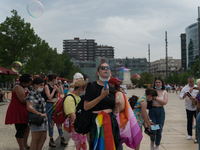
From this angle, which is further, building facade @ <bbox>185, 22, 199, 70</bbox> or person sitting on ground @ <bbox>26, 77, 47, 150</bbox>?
building facade @ <bbox>185, 22, 199, 70</bbox>

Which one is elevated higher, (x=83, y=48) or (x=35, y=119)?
(x=83, y=48)

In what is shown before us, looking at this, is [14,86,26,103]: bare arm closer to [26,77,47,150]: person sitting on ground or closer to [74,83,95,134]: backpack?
[26,77,47,150]: person sitting on ground

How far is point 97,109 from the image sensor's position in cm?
322

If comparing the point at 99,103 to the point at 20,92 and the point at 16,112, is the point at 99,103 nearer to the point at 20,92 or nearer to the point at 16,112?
the point at 20,92

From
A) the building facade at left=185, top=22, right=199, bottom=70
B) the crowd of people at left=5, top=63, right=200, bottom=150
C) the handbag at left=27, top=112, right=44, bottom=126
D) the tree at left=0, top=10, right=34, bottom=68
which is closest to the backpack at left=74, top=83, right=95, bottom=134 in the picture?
the crowd of people at left=5, top=63, right=200, bottom=150

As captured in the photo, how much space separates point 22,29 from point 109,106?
2442cm

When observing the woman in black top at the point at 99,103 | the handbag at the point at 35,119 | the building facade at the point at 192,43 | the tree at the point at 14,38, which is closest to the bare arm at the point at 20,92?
the handbag at the point at 35,119

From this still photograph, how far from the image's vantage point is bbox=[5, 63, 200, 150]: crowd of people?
3.19m

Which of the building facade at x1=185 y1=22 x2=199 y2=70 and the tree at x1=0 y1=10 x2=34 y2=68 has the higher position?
the building facade at x1=185 y1=22 x2=199 y2=70

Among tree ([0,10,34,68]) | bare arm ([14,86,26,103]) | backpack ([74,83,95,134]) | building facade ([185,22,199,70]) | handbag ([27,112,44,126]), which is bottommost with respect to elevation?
handbag ([27,112,44,126])

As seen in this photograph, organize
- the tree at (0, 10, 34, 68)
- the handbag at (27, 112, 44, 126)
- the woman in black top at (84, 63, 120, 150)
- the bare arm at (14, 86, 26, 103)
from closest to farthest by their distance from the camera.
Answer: the woman in black top at (84, 63, 120, 150)
the handbag at (27, 112, 44, 126)
the bare arm at (14, 86, 26, 103)
the tree at (0, 10, 34, 68)

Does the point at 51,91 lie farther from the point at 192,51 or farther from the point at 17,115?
the point at 192,51

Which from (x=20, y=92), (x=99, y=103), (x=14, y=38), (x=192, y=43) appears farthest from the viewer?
(x=192, y=43)

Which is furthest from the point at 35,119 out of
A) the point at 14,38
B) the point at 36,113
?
the point at 14,38
